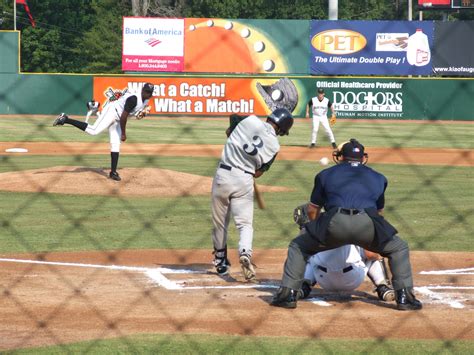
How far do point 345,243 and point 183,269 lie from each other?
2400 mm

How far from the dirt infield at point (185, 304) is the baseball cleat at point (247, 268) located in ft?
0.28

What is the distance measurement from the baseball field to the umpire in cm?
22

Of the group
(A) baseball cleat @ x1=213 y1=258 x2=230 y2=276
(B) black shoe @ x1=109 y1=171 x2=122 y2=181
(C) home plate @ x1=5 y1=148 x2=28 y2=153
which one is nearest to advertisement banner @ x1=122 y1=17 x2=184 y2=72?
(C) home plate @ x1=5 y1=148 x2=28 y2=153

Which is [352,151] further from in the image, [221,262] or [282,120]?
[221,262]

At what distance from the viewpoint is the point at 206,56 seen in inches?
1590

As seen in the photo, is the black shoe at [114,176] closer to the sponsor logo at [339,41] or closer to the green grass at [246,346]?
the green grass at [246,346]

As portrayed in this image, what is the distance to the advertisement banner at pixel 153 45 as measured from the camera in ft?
135

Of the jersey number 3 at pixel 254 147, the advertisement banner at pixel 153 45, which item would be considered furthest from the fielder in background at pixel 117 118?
the advertisement banner at pixel 153 45

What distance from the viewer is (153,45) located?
1628 inches

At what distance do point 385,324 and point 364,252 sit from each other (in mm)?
1155

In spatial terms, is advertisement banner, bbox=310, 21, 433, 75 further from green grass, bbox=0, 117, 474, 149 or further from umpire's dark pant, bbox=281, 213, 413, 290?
umpire's dark pant, bbox=281, 213, 413, 290

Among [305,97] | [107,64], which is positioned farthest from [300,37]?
[107,64]

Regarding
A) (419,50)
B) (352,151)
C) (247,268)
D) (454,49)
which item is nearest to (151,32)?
(419,50)

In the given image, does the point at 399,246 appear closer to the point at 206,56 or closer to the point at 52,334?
the point at 52,334
